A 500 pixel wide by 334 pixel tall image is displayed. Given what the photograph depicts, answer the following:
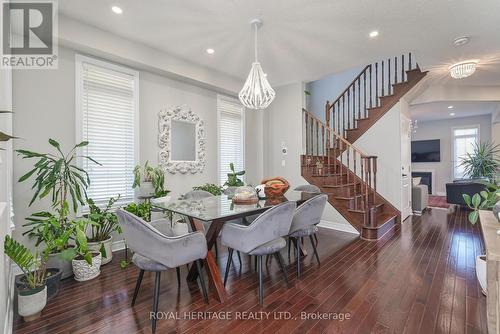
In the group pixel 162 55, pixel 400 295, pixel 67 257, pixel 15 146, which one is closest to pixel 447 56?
pixel 400 295

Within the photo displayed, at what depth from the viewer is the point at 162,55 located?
12.3 ft

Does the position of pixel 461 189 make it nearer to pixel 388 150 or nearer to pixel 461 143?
pixel 388 150

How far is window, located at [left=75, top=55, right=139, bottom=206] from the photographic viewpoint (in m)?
3.17

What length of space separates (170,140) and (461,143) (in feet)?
32.0

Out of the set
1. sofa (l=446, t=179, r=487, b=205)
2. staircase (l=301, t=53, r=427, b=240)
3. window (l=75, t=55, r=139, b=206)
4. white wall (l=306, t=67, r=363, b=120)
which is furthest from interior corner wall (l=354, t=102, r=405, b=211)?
window (l=75, t=55, r=139, b=206)

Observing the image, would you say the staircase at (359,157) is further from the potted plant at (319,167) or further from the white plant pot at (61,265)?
the white plant pot at (61,265)

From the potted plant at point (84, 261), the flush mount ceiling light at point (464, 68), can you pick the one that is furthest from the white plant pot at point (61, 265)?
the flush mount ceiling light at point (464, 68)

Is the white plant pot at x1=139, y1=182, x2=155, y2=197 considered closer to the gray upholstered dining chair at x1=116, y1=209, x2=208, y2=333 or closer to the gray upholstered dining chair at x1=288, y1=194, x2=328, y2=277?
the gray upholstered dining chair at x1=116, y1=209, x2=208, y2=333

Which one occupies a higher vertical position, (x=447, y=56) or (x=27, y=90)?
(x=447, y=56)

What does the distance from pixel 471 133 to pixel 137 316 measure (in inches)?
425

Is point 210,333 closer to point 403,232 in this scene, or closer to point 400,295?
point 400,295

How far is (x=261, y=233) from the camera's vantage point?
2096mm

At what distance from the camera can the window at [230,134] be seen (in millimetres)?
4969

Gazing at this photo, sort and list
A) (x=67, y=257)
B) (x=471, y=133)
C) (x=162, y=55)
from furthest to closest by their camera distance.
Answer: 1. (x=471, y=133)
2. (x=162, y=55)
3. (x=67, y=257)
